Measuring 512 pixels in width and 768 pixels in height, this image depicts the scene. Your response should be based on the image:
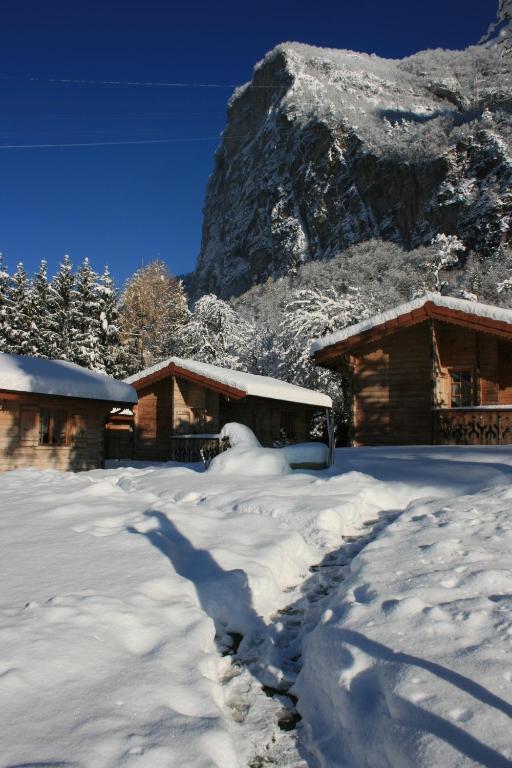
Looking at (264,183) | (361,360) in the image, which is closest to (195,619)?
(361,360)

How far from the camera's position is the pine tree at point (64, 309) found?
32594 mm

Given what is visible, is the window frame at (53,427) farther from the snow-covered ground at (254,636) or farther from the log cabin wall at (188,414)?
the snow-covered ground at (254,636)

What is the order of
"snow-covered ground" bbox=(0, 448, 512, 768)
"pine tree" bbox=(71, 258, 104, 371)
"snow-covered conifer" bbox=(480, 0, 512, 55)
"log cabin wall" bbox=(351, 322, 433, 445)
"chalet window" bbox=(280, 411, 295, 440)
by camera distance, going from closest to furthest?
"snow-covered ground" bbox=(0, 448, 512, 768) → "snow-covered conifer" bbox=(480, 0, 512, 55) → "log cabin wall" bbox=(351, 322, 433, 445) → "chalet window" bbox=(280, 411, 295, 440) → "pine tree" bbox=(71, 258, 104, 371)

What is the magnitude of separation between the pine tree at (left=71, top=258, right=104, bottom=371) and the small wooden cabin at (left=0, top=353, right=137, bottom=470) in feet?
44.0

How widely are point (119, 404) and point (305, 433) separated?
32.4 feet

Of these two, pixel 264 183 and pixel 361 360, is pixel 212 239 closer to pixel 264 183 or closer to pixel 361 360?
pixel 264 183

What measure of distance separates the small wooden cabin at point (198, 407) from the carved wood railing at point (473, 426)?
22.1 feet

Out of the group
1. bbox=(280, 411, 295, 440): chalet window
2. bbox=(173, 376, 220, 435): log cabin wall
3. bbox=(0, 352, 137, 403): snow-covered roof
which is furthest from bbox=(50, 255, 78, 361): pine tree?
bbox=(280, 411, 295, 440): chalet window

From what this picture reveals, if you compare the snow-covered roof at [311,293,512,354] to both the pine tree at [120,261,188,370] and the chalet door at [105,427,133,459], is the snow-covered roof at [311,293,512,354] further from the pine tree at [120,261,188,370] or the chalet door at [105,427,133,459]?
the pine tree at [120,261,188,370]

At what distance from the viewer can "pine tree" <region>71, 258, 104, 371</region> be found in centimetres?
3281

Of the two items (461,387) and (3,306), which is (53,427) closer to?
(461,387)

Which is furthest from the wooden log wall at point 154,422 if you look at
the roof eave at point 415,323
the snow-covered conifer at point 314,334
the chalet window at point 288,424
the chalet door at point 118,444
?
the snow-covered conifer at point 314,334

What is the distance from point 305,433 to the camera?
25.8m

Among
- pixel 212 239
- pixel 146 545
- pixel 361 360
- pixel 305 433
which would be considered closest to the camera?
pixel 146 545
